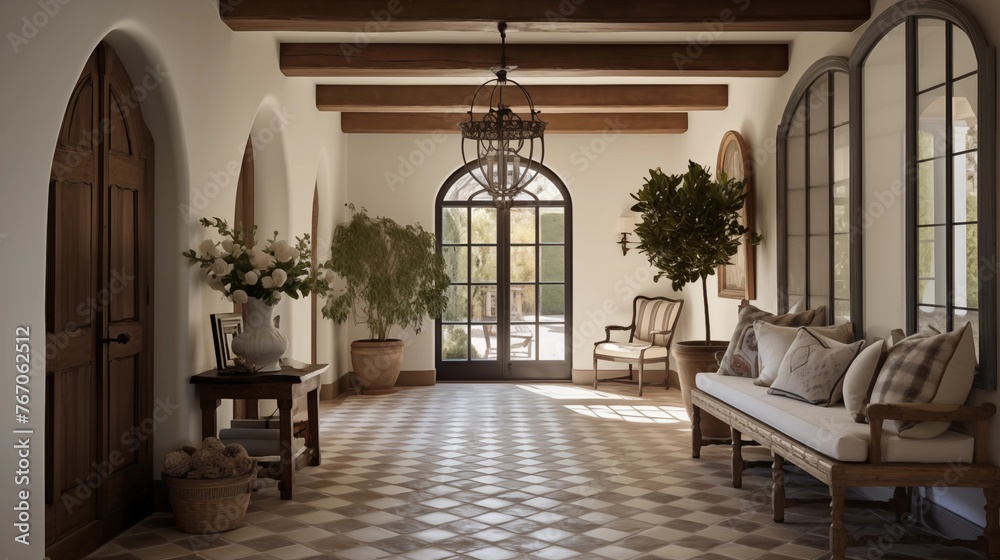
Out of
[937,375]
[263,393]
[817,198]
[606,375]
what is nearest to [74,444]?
[263,393]

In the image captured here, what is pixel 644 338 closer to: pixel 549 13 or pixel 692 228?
pixel 692 228

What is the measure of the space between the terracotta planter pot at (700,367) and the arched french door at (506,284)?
3620mm

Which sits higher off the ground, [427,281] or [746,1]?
[746,1]

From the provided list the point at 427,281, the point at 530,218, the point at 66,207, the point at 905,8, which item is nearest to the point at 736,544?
the point at 905,8

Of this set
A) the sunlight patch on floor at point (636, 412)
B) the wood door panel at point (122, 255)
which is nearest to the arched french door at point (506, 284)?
the sunlight patch on floor at point (636, 412)

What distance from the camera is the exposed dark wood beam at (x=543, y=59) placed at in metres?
6.65

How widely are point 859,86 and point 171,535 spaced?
182 inches

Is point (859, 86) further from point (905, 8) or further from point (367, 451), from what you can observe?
point (367, 451)

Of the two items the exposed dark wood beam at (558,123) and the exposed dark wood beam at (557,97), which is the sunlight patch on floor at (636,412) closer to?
the exposed dark wood beam at (557,97)

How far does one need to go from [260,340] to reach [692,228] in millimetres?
3535

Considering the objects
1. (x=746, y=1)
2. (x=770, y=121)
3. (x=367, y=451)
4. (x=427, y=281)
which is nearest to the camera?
(x=746, y=1)

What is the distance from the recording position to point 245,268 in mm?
5105

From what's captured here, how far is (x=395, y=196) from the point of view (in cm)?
1027

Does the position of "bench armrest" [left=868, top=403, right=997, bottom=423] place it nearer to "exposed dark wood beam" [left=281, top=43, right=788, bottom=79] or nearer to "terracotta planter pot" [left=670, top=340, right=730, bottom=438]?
"terracotta planter pot" [left=670, top=340, right=730, bottom=438]
